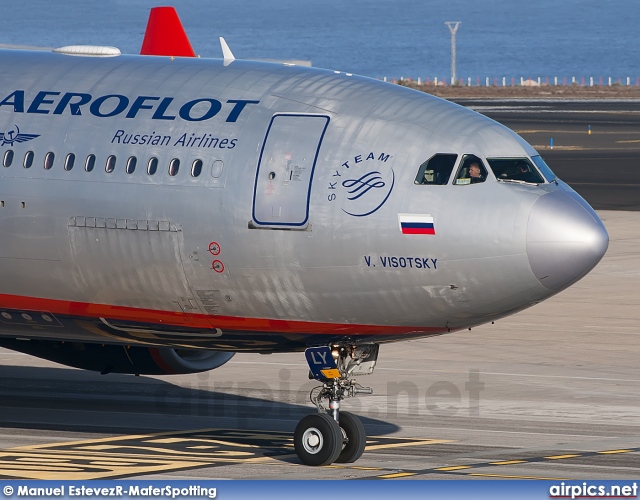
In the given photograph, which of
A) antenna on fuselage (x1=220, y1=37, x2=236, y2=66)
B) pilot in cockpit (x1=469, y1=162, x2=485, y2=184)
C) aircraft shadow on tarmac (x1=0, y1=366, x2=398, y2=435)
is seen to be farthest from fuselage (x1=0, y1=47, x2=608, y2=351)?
aircraft shadow on tarmac (x1=0, y1=366, x2=398, y2=435)

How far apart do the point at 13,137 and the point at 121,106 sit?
1.91 meters

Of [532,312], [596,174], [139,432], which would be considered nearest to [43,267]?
[139,432]

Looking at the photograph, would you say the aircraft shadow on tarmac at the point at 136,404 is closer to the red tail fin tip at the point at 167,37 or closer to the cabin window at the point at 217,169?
the cabin window at the point at 217,169

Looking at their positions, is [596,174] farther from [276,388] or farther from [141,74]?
[141,74]

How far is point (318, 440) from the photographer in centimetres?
2280

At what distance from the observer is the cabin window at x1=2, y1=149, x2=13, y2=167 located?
24.2m

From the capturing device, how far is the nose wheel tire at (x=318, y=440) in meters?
22.7

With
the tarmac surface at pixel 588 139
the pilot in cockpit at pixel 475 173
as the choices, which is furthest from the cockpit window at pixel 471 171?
the tarmac surface at pixel 588 139

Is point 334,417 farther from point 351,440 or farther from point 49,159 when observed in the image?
point 49,159

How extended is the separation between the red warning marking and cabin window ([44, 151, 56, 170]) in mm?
3181

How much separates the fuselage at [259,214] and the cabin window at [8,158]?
0.04 metres

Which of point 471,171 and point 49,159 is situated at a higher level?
point 49,159

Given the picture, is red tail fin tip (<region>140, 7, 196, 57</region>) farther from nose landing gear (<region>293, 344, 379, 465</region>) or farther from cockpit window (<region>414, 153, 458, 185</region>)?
cockpit window (<region>414, 153, 458, 185</region>)

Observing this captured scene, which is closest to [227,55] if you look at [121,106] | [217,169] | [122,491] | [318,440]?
[121,106]
